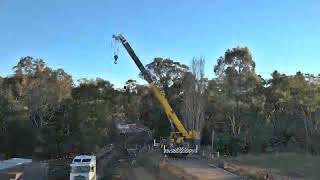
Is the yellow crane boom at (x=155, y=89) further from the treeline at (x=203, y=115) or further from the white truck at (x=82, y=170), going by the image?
the white truck at (x=82, y=170)

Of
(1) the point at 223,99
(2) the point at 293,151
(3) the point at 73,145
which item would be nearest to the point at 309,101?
(2) the point at 293,151

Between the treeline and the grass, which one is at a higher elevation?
the treeline

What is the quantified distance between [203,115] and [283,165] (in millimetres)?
17117

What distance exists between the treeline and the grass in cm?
830

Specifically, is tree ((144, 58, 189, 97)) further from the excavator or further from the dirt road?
the dirt road

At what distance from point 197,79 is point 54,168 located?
21.2 meters

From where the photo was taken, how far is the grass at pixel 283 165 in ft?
100

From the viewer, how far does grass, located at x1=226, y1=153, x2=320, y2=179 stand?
3052 centimetres

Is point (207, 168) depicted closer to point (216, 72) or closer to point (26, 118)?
point (26, 118)

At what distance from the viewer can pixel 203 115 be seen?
52594mm

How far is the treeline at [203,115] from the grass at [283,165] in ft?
27.2

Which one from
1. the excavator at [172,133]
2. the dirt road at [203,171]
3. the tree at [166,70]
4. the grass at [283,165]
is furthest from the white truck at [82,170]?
the tree at [166,70]

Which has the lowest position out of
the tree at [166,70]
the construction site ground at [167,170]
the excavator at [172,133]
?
the construction site ground at [167,170]

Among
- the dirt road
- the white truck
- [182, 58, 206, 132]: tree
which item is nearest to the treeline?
[182, 58, 206, 132]: tree
